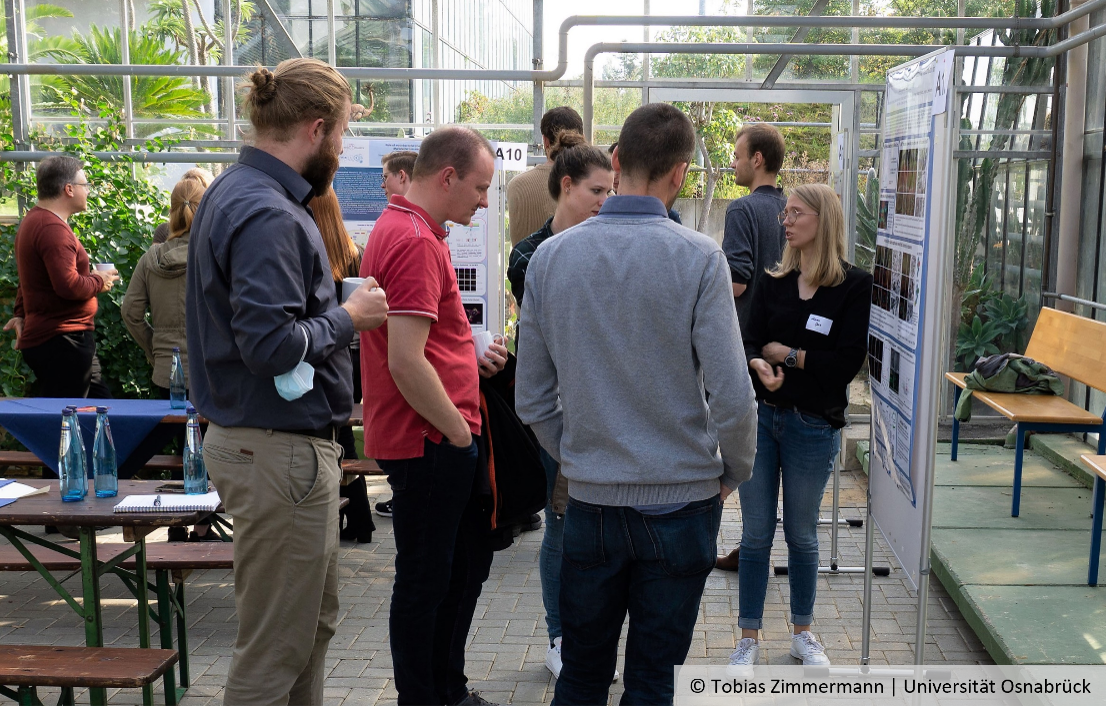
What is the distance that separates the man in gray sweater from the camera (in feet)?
7.42

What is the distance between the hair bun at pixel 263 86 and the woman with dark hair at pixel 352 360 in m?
1.40

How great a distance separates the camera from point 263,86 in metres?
2.43

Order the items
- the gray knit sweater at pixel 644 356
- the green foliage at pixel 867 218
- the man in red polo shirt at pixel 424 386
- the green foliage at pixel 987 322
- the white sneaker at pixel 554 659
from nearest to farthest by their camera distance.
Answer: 1. the gray knit sweater at pixel 644 356
2. the man in red polo shirt at pixel 424 386
3. the white sneaker at pixel 554 659
4. the green foliage at pixel 987 322
5. the green foliage at pixel 867 218

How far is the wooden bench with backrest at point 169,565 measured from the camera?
3609 millimetres

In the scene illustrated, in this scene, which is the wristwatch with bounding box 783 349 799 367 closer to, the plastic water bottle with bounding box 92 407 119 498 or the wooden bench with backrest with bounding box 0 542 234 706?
the wooden bench with backrest with bounding box 0 542 234 706

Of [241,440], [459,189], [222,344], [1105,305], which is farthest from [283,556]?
[1105,305]

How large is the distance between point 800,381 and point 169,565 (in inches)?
97.5

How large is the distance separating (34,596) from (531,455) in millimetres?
3019

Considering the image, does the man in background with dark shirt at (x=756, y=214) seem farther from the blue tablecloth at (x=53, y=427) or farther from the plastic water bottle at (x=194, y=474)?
the blue tablecloth at (x=53, y=427)

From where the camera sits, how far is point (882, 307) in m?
3.54

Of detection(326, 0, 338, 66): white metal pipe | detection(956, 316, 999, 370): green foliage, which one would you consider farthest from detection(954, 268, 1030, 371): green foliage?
detection(326, 0, 338, 66): white metal pipe

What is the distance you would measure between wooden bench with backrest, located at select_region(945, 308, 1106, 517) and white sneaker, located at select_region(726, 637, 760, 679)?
7.71 feet

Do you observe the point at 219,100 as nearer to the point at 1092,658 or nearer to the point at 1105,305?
the point at 1105,305

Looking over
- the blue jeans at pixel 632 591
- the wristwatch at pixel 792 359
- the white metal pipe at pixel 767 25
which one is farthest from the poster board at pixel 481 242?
the blue jeans at pixel 632 591
